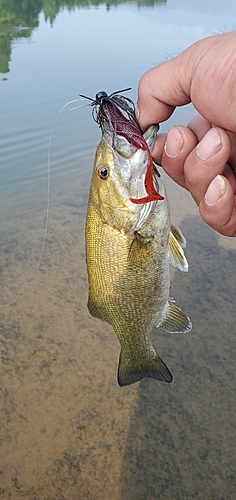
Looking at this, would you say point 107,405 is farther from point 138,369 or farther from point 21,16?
point 21,16

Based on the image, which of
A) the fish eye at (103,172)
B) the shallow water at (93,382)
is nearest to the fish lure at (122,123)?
the fish eye at (103,172)

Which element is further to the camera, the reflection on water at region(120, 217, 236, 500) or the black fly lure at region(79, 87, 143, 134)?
the reflection on water at region(120, 217, 236, 500)

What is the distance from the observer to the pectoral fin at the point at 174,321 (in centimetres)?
229

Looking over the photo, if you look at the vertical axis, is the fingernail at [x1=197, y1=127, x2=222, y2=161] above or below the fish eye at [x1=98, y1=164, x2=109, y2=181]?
above

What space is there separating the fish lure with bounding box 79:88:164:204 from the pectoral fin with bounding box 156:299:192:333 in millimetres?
729

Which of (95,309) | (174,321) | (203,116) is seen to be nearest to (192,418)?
(174,321)

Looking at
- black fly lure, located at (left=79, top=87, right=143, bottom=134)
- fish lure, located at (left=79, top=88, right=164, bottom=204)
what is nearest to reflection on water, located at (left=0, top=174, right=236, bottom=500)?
fish lure, located at (left=79, top=88, right=164, bottom=204)

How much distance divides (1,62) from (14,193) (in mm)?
9064

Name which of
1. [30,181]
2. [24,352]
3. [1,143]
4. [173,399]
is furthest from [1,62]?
[173,399]

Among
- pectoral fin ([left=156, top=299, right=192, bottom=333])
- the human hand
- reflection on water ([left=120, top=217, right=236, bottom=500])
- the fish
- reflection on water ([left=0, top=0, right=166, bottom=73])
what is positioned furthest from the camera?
reflection on water ([left=0, top=0, right=166, bottom=73])

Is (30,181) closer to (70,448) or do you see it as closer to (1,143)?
(1,143)

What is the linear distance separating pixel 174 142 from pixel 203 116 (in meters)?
0.20

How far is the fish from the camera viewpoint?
1.90 m

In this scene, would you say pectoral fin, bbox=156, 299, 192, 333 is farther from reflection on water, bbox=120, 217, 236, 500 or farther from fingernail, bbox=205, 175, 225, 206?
reflection on water, bbox=120, 217, 236, 500
